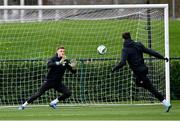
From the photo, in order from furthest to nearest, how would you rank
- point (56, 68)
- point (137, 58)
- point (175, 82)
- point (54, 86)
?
point (175, 82) → point (54, 86) → point (56, 68) → point (137, 58)

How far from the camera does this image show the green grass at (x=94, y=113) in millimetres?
19766

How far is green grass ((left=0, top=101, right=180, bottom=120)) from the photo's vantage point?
64.8 feet

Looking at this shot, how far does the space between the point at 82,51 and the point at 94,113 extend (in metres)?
6.86

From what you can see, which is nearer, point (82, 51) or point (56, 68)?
point (56, 68)

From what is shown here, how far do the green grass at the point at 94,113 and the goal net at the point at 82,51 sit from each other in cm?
164

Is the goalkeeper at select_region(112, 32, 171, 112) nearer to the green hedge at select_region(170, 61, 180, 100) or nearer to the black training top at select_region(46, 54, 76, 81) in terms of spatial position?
the black training top at select_region(46, 54, 76, 81)

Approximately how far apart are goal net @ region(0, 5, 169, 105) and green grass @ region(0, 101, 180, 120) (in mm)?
1642

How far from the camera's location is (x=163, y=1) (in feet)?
187

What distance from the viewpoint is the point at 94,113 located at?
21203 mm

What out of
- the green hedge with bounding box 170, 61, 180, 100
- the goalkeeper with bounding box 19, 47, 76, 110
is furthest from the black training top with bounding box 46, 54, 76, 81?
the green hedge with bounding box 170, 61, 180, 100

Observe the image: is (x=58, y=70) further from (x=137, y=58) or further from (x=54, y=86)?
(x=137, y=58)

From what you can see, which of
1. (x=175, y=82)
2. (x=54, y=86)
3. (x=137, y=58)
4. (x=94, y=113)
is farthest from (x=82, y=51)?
(x=94, y=113)

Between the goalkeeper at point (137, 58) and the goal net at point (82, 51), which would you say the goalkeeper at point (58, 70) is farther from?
the goal net at point (82, 51)

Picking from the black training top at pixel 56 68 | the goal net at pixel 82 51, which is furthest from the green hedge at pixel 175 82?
the black training top at pixel 56 68
